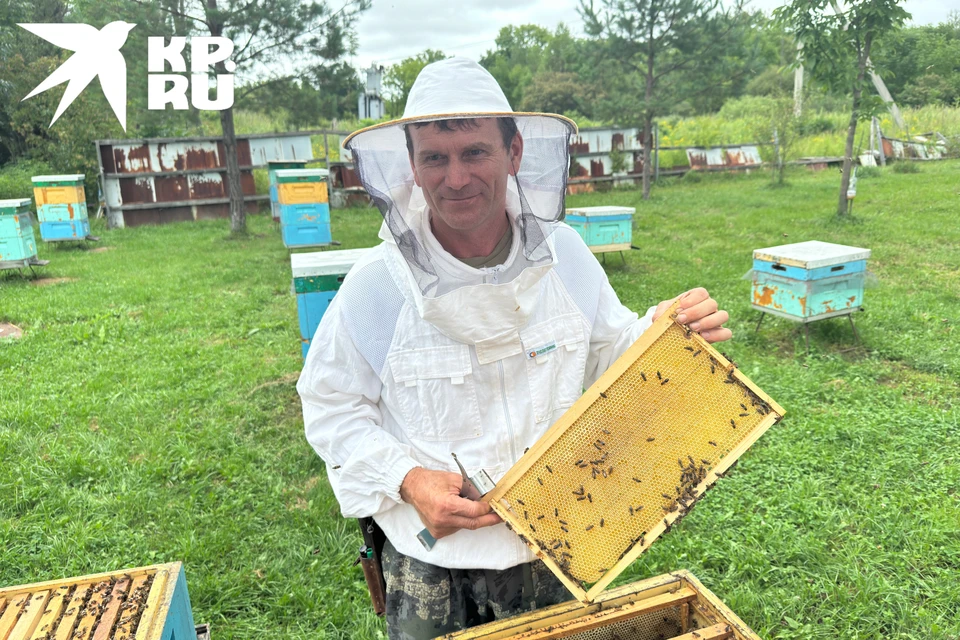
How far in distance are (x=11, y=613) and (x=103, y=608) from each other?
0.23 meters

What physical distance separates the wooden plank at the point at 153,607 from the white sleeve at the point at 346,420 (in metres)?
0.51

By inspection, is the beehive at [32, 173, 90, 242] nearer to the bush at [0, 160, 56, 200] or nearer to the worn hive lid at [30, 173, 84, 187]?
the worn hive lid at [30, 173, 84, 187]

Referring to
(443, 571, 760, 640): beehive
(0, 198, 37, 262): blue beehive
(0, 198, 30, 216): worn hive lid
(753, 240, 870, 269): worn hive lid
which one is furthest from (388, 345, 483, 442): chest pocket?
(0, 198, 37, 262): blue beehive

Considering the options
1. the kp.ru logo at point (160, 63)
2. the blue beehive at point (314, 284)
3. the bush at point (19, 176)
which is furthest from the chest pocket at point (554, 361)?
the bush at point (19, 176)

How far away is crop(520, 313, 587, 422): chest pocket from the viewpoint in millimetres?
1449

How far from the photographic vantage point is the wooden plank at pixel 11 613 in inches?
60.7

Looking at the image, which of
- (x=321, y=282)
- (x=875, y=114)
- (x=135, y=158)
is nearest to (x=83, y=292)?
(x=321, y=282)

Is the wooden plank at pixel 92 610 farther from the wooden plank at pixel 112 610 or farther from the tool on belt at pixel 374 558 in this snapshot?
the tool on belt at pixel 374 558

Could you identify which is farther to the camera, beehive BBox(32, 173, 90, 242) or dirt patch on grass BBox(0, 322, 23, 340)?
beehive BBox(32, 173, 90, 242)

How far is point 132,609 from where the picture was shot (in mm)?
1577

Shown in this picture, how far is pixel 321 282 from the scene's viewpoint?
3650mm

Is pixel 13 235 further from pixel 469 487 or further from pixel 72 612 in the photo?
pixel 469 487

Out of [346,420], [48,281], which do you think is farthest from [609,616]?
[48,281]

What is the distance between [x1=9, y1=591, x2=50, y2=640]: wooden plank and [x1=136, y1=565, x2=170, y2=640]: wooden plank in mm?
248
